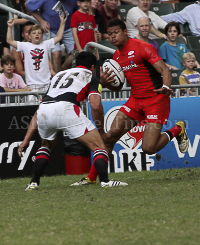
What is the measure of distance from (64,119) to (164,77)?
1559mm

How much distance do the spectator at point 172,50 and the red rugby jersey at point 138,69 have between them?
4.25m

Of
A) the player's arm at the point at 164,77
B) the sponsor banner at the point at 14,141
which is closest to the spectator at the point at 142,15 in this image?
the sponsor banner at the point at 14,141

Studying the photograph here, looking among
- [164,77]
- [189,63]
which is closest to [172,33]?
[189,63]

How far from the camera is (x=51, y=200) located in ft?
19.3

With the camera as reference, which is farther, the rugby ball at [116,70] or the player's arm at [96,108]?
the rugby ball at [116,70]

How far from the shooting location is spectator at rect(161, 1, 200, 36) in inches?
561

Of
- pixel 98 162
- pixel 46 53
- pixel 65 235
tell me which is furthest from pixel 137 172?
pixel 65 235

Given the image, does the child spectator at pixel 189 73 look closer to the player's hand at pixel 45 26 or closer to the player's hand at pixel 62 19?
the player's hand at pixel 62 19

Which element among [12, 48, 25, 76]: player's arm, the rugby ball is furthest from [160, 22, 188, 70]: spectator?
the rugby ball

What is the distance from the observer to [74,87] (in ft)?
22.3

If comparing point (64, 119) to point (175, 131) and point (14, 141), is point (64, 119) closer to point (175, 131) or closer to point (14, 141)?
point (175, 131)

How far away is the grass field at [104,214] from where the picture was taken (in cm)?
382

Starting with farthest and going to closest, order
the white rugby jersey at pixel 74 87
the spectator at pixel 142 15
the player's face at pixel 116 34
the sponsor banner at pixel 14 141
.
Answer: the spectator at pixel 142 15 → the sponsor banner at pixel 14 141 → the player's face at pixel 116 34 → the white rugby jersey at pixel 74 87

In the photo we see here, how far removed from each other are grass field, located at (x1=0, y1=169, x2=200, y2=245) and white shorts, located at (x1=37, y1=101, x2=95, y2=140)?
84cm
